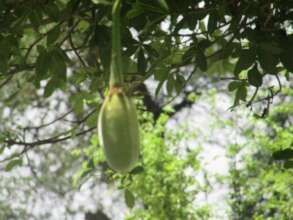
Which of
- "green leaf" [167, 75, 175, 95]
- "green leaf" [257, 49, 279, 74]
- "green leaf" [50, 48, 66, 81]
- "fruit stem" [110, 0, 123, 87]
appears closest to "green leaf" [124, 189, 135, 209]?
"green leaf" [167, 75, 175, 95]

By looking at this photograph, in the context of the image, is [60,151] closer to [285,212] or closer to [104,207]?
[104,207]

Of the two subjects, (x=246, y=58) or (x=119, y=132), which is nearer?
(x=119, y=132)

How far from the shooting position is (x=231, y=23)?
1.19 metres

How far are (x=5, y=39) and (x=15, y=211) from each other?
4.58m

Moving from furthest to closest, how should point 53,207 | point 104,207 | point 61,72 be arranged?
point 53,207 < point 104,207 < point 61,72

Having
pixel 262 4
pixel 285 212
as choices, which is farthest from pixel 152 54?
pixel 285 212

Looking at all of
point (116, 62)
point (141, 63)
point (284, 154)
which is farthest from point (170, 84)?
point (116, 62)

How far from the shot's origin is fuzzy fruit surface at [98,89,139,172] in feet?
1.69

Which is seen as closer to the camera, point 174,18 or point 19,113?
point 174,18

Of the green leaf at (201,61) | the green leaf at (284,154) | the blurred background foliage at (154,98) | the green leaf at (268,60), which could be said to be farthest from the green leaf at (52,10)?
the green leaf at (284,154)

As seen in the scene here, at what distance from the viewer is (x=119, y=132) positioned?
0.51 m

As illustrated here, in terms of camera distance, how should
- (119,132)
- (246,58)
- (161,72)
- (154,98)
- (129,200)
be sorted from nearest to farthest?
(119,132) < (246,58) < (161,72) < (129,200) < (154,98)

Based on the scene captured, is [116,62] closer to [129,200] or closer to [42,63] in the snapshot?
[42,63]

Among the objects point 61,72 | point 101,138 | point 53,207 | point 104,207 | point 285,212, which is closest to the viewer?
point 101,138
